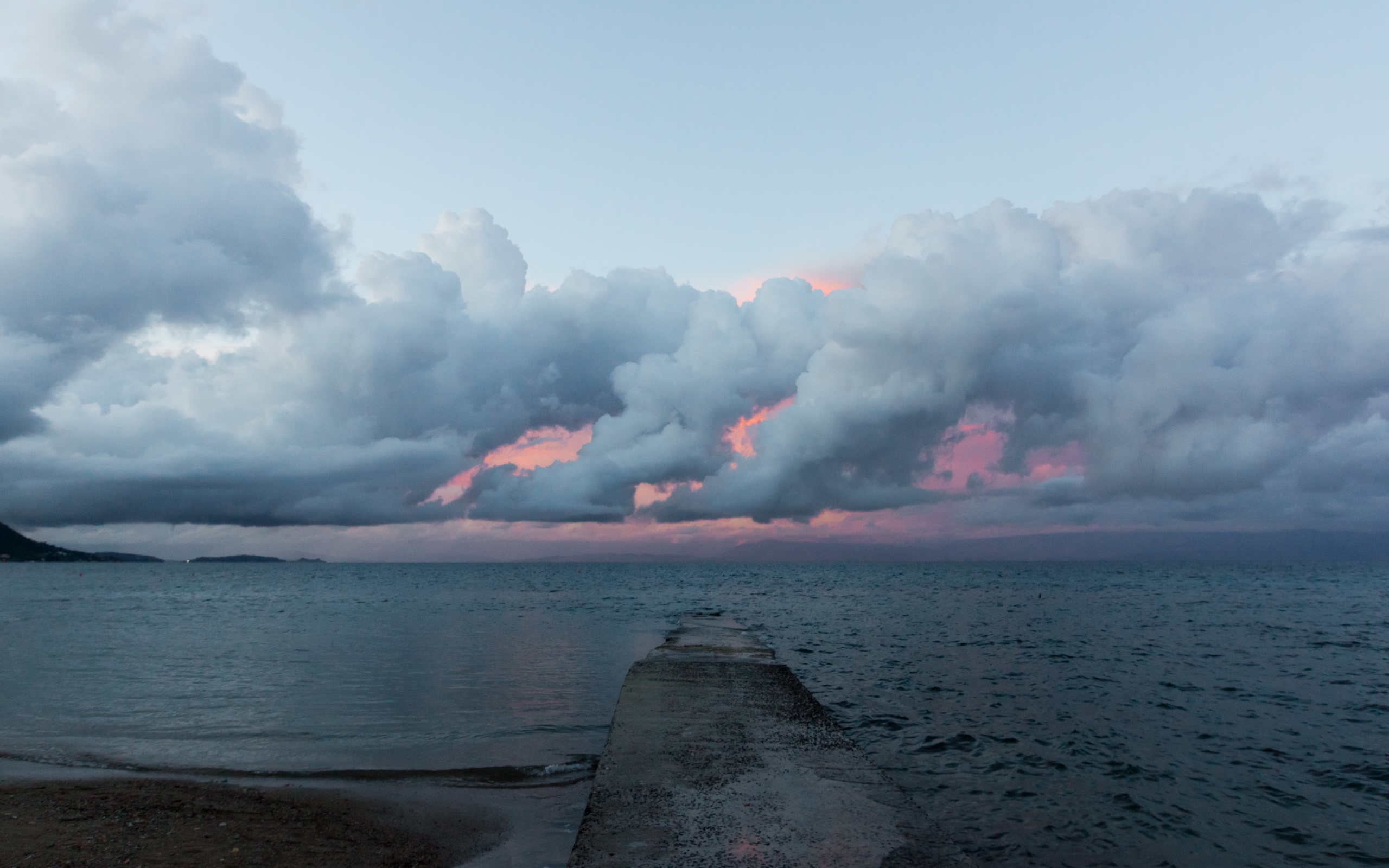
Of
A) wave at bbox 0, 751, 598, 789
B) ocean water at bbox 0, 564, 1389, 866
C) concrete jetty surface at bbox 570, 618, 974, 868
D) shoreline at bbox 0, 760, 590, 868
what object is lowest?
ocean water at bbox 0, 564, 1389, 866

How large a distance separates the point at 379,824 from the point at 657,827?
184 inches

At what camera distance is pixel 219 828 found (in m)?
9.89

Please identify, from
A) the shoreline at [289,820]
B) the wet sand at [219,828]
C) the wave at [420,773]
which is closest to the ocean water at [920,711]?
the wave at [420,773]

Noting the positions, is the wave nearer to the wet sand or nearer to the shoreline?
the shoreline

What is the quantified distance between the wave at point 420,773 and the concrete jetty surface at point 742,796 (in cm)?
128

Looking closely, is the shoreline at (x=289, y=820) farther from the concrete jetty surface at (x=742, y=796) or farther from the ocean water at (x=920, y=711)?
the concrete jetty surface at (x=742, y=796)

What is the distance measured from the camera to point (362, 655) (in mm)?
27969

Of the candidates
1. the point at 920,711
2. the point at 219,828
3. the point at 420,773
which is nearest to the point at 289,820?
the point at 219,828

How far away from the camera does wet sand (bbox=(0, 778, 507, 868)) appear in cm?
903

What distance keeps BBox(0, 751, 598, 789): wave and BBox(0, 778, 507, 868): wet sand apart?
946 mm

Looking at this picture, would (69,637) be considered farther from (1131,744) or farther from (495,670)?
(1131,744)

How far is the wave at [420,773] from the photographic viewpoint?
41.1 ft

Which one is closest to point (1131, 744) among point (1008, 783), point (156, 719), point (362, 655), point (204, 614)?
point (1008, 783)

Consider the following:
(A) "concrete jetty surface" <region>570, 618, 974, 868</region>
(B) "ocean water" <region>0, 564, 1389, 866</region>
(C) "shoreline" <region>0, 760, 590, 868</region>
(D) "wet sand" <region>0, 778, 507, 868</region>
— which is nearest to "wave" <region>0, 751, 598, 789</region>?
(B) "ocean water" <region>0, 564, 1389, 866</region>
